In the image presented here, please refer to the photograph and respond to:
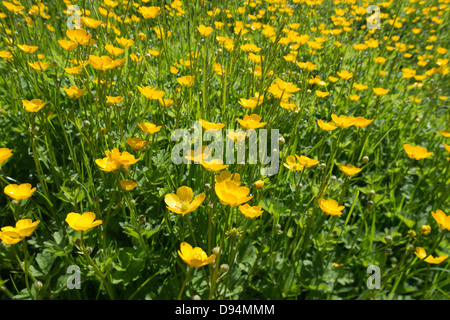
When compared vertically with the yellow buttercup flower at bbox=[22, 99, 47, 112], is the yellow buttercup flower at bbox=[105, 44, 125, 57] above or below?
above

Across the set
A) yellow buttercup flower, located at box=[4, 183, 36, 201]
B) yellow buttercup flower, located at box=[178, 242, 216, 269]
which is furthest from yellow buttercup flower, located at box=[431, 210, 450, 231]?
yellow buttercup flower, located at box=[4, 183, 36, 201]

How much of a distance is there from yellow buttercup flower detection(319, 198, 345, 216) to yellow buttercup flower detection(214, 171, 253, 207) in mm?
368

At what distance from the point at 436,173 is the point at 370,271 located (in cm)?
124

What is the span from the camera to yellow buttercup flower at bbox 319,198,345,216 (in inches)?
45.9

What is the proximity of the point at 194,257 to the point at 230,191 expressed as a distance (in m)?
0.23

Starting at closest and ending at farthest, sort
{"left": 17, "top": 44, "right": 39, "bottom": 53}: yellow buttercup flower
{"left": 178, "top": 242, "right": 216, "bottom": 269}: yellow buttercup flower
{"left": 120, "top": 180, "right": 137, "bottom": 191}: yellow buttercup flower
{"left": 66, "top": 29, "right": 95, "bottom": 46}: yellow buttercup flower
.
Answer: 1. {"left": 178, "top": 242, "right": 216, "bottom": 269}: yellow buttercup flower
2. {"left": 120, "top": 180, "right": 137, "bottom": 191}: yellow buttercup flower
3. {"left": 66, "top": 29, "right": 95, "bottom": 46}: yellow buttercup flower
4. {"left": 17, "top": 44, "right": 39, "bottom": 53}: yellow buttercup flower

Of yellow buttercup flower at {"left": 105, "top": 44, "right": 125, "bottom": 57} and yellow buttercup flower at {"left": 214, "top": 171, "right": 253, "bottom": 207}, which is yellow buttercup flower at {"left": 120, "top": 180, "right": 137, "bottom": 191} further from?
yellow buttercup flower at {"left": 105, "top": 44, "right": 125, "bottom": 57}

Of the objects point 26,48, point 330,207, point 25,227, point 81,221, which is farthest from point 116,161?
point 26,48

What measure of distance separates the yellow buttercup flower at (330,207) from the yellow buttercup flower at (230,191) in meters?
0.37

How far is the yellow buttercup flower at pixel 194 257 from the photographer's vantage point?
32.6 inches

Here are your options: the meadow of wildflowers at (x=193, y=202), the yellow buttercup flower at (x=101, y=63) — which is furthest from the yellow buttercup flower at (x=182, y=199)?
the yellow buttercup flower at (x=101, y=63)

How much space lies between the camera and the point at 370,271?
1.38 metres

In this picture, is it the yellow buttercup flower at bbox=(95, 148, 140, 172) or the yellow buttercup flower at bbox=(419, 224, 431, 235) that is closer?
the yellow buttercup flower at bbox=(95, 148, 140, 172)
